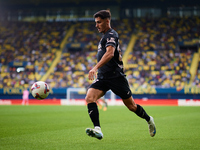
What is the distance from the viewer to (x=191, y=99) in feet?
90.6

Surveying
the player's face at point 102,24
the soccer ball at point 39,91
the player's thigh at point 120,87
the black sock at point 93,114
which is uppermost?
the player's face at point 102,24

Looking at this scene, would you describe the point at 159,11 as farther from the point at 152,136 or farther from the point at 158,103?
the point at 152,136

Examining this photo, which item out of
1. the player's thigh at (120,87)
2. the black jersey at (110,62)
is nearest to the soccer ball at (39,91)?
the black jersey at (110,62)

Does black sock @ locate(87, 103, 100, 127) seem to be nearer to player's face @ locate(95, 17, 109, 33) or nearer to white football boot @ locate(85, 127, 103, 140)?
white football boot @ locate(85, 127, 103, 140)

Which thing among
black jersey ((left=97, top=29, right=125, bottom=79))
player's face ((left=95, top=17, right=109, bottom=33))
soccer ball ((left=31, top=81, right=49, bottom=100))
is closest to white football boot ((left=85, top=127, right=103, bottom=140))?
black jersey ((left=97, top=29, right=125, bottom=79))

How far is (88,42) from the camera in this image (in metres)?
36.5

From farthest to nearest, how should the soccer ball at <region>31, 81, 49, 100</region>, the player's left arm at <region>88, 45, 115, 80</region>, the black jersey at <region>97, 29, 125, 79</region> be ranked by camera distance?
the soccer ball at <region>31, 81, 49, 100</region> → the black jersey at <region>97, 29, 125, 79</region> → the player's left arm at <region>88, 45, 115, 80</region>

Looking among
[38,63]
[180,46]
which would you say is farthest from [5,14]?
[180,46]

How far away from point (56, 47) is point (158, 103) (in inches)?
585

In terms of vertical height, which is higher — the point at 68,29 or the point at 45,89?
the point at 68,29

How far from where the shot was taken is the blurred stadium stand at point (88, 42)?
3103cm

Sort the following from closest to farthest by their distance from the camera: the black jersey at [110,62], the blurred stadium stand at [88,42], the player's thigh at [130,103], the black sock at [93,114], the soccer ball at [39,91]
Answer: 1. the black sock at [93,114]
2. the black jersey at [110,62]
3. the player's thigh at [130,103]
4. the soccer ball at [39,91]
5. the blurred stadium stand at [88,42]

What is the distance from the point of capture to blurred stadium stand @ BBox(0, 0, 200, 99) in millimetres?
31031

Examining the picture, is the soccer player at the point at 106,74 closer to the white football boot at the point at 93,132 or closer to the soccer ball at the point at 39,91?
the white football boot at the point at 93,132
